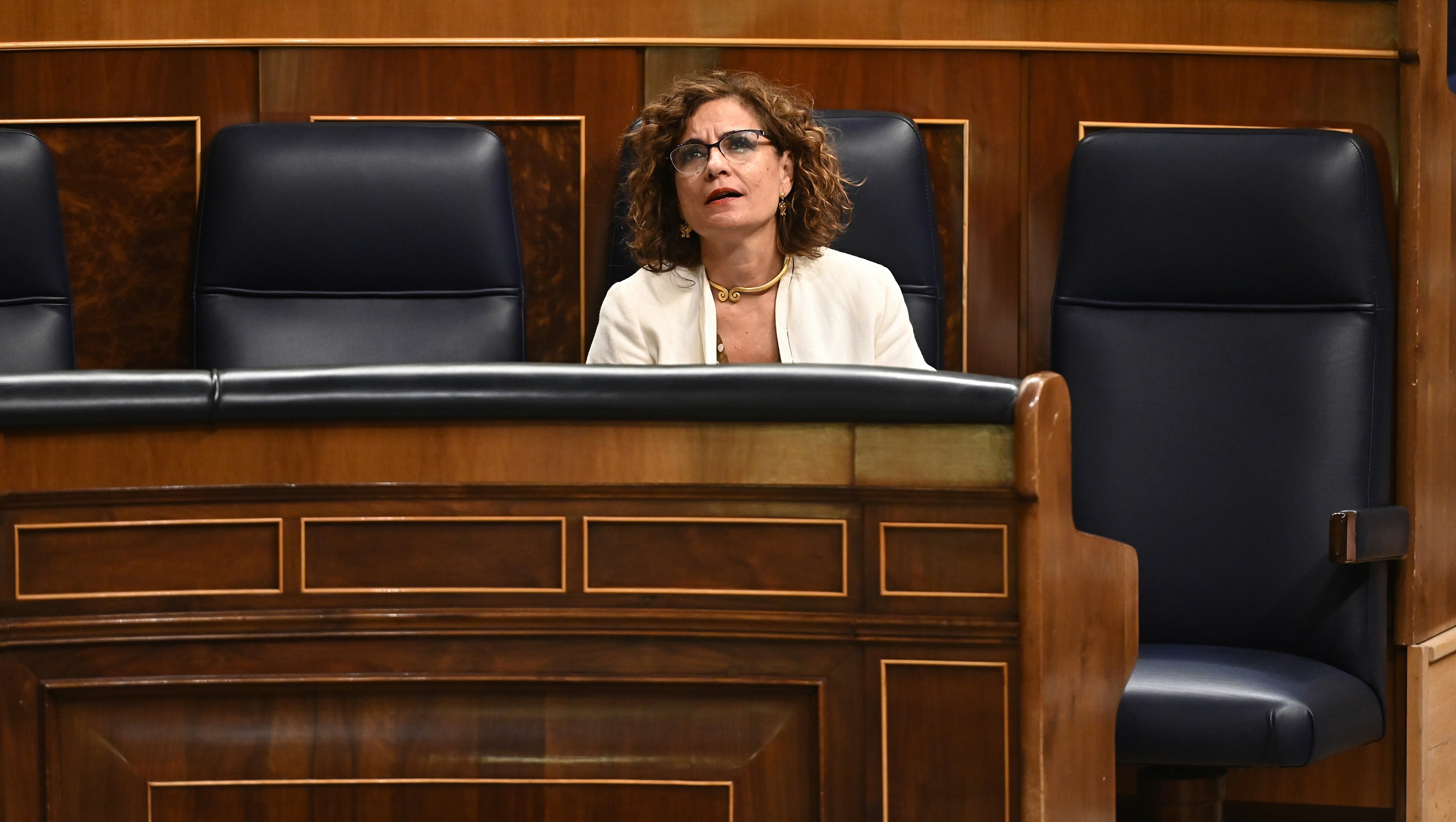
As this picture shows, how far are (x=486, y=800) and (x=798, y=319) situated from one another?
646 millimetres

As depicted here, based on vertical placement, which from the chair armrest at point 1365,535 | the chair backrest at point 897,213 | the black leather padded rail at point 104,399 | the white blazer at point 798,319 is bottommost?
the chair armrest at point 1365,535

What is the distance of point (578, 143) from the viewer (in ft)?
4.90

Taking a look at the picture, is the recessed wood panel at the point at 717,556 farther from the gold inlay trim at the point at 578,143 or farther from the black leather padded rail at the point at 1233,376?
the gold inlay trim at the point at 578,143

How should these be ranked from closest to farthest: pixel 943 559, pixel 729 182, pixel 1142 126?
pixel 943 559 < pixel 729 182 < pixel 1142 126

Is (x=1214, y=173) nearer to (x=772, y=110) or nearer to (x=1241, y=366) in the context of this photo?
(x=1241, y=366)

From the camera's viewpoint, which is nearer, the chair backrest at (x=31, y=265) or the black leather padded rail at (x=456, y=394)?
the black leather padded rail at (x=456, y=394)

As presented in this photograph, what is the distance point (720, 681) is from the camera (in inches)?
30.4

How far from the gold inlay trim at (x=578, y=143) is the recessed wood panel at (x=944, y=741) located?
82cm

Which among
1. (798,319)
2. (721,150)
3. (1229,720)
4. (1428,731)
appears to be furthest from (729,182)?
(1428,731)

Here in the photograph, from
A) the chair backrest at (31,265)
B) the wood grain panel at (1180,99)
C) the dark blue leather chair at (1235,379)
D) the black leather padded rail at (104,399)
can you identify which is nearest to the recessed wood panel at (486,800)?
the black leather padded rail at (104,399)

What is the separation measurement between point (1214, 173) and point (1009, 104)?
0.79 ft

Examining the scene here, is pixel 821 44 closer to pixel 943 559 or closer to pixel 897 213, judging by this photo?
pixel 897 213

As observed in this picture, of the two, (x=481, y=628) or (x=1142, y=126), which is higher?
(x=1142, y=126)

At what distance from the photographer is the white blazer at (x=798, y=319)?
1.30 meters
